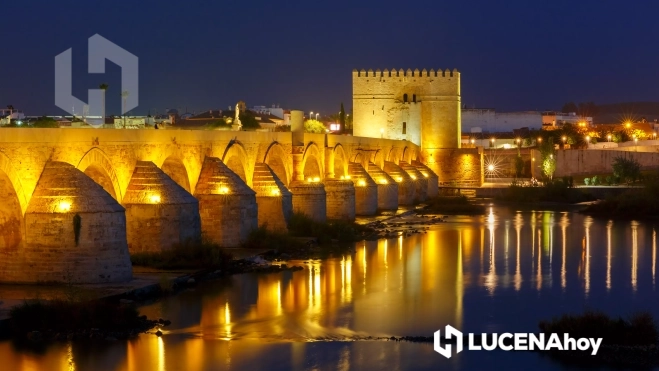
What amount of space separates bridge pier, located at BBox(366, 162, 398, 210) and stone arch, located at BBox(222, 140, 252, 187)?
1115 centimetres

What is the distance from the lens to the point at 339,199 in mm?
27438

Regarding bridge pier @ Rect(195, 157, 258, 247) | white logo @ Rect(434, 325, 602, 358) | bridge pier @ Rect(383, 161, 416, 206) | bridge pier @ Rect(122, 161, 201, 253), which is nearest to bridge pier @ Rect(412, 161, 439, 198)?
bridge pier @ Rect(383, 161, 416, 206)

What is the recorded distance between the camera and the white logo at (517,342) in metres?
11.6

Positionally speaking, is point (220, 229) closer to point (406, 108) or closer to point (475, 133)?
point (406, 108)

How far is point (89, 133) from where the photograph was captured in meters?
15.9

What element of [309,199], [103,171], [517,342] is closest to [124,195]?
[103,171]

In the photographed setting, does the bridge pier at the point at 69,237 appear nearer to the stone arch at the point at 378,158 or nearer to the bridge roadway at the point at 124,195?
the bridge roadway at the point at 124,195

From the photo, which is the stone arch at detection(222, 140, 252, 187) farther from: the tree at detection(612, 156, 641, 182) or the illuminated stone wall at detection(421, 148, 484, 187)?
the tree at detection(612, 156, 641, 182)

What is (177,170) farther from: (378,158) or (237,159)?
(378,158)

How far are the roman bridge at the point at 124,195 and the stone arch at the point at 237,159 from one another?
0.03 meters

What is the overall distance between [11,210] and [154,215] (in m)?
2.69

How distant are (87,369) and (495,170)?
40941 mm

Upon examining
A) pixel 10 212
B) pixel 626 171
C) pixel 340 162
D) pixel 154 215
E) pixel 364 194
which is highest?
pixel 340 162

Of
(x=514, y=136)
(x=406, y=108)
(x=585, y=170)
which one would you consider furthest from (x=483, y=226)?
(x=514, y=136)
